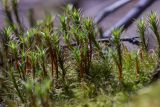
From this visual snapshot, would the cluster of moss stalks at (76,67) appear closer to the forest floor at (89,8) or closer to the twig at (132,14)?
the twig at (132,14)

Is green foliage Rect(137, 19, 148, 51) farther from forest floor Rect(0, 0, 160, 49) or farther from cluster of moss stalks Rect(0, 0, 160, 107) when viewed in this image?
forest floor Rect(0, 0, 160, 49)

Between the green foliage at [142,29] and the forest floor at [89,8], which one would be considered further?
the forest floor at [89,8]

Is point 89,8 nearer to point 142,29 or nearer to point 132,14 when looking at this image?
point 132,14

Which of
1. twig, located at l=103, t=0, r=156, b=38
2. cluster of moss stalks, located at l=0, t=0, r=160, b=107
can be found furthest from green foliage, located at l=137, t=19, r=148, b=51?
twig, located at l=103, t=0, r=156, b=38

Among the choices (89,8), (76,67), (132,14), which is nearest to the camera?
(76,67)

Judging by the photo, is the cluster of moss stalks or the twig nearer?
the cluster of moss stalks

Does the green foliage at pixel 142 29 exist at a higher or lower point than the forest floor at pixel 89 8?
lower

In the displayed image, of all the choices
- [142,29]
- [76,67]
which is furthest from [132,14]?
[76,67]

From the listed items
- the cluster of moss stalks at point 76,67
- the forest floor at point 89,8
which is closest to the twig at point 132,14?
the forest floor at point 89,8
